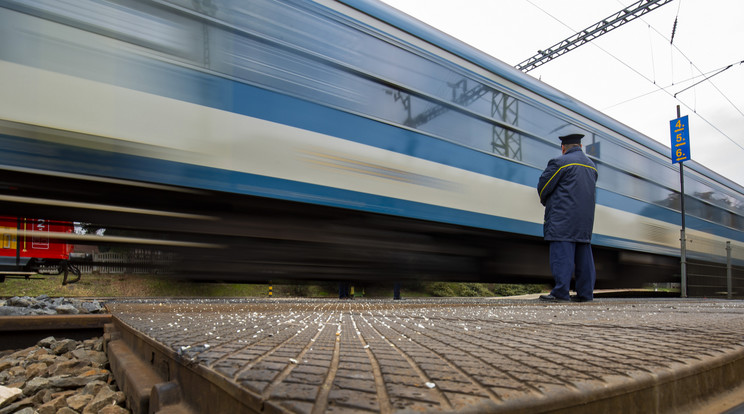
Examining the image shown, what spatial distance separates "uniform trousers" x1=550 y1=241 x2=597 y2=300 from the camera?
11.5 ft


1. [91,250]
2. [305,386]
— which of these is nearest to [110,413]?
[305,386]

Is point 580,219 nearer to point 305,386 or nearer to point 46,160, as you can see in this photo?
point 305,386

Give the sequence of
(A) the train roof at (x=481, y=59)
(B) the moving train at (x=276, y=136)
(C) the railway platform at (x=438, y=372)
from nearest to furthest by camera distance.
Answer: (C) the railway platform at (x=438, y=372) < (B) the moving train at (x=276, y=136) < (A) the train roof at (x=481, y=59)

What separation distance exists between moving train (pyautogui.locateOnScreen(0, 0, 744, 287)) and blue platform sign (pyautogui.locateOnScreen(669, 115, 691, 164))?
13.6 feet

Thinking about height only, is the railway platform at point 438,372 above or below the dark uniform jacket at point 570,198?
below

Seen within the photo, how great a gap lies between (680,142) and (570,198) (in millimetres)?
5577

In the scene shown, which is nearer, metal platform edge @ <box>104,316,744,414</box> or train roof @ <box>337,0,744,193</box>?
metal platform edge @ <box>104,316,744,414</box>

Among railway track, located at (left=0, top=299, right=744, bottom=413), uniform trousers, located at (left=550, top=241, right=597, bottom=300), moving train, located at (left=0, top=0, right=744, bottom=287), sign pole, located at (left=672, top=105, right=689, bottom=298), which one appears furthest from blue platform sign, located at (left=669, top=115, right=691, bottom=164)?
railway track, located at (left=0, top=299, right=744, bottom=413)

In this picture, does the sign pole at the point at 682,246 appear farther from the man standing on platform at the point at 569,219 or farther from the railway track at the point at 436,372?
the railway track at the point at 436,372

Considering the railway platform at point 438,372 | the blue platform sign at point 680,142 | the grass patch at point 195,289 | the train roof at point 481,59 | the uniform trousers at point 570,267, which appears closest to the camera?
the railway platform at point 438,372

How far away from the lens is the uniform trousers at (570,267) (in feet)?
11.5

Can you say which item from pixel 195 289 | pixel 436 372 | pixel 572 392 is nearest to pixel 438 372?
pixel 436 372

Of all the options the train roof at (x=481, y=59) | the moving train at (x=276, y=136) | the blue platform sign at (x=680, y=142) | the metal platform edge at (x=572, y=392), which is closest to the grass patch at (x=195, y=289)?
the moving train at (x=276, y=136)

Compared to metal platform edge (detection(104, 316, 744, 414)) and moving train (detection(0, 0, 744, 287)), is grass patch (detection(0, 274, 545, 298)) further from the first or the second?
metal platform edge (detection(104, 316, 744, 414))
